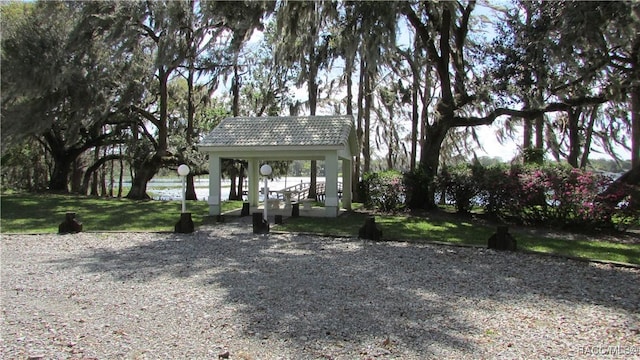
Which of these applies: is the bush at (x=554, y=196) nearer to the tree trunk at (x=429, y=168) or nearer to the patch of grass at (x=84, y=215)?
the tree trunk at (x=429, y=168)

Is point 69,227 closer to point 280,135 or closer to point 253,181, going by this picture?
point 280,135

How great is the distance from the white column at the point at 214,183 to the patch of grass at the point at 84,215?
21.5 inches

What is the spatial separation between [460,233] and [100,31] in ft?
50.5

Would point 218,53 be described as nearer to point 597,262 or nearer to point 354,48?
point 354,48

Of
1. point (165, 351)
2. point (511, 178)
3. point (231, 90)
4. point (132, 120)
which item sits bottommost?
point (165, 351)

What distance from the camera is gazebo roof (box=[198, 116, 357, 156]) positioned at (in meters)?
12.1

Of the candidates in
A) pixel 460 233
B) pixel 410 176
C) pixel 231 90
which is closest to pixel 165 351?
pixel 460 233

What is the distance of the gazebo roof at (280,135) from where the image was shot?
12.1m

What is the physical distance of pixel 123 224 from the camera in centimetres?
1119

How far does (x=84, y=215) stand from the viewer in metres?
12.9

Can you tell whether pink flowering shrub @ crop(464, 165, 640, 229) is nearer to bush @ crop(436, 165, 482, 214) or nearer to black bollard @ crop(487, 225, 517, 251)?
bush @ crop(436, 165, 482, 214)

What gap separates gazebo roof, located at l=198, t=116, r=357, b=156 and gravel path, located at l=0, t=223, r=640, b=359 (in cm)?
490

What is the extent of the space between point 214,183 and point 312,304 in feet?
28.6

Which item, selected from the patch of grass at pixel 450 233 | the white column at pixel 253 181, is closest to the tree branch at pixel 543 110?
the patch of grass at pixel 450 233
